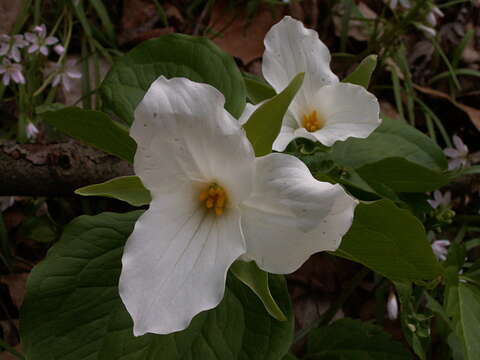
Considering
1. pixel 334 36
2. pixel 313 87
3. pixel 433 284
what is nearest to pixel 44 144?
pixel 313 87

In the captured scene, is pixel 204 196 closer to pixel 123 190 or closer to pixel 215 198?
pixel 215 198

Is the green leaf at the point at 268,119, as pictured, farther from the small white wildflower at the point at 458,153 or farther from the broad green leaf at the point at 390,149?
the small white wildflower at the point at 458,153

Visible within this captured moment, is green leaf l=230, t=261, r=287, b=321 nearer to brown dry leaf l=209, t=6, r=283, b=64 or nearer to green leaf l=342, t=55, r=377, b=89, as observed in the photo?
green leaf l=342, t=55, r=377, b=89

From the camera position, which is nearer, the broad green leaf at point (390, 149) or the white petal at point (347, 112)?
the white petal at point (347, 112)

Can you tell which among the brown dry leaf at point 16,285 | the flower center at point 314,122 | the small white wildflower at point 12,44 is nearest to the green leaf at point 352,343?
the flower center at point 314,122

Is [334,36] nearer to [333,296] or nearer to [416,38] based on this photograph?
[416,38]

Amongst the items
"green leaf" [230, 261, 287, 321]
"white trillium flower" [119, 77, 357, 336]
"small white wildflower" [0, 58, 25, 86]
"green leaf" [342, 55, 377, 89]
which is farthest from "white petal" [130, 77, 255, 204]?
"small white wildflower" [0, 58, 25, 86]
